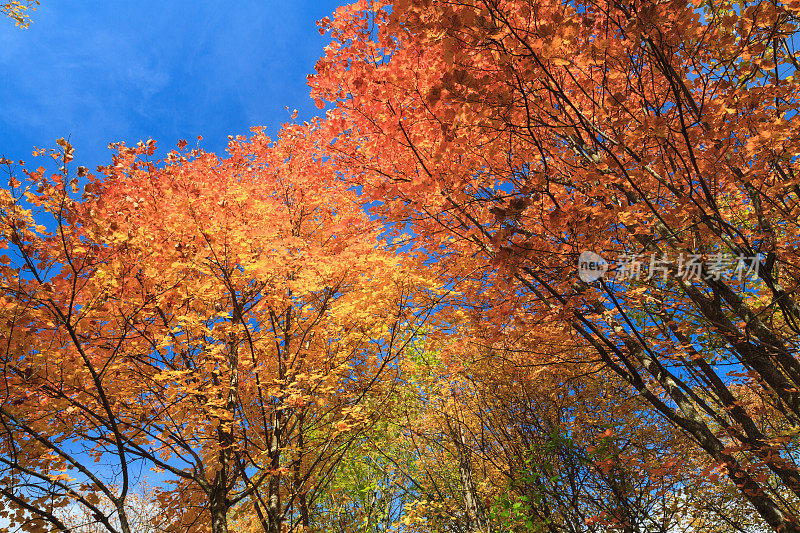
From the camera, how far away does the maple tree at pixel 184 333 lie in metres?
4.26

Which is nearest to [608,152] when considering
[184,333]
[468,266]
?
[468,266]

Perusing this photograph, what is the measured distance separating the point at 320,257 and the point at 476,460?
30.9 ft

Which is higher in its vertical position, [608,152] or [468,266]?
[468,266]

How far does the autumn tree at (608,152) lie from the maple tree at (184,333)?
5.26 feet

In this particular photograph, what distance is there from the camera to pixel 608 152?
3438 mm

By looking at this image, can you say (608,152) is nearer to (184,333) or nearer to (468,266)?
(468,266)

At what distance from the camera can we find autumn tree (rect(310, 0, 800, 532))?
10.9 feet

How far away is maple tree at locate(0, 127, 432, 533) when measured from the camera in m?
4.26

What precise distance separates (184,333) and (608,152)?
6.29 metres

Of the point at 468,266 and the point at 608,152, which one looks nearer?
the point at 608,152

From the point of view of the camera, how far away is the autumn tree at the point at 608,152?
10.9ft

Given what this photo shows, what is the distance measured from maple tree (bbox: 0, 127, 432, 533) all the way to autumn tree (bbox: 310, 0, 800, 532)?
5.26ft

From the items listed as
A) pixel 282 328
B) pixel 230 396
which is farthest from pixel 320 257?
pixel 230 396

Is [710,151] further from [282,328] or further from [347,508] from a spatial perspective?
[347,508]
